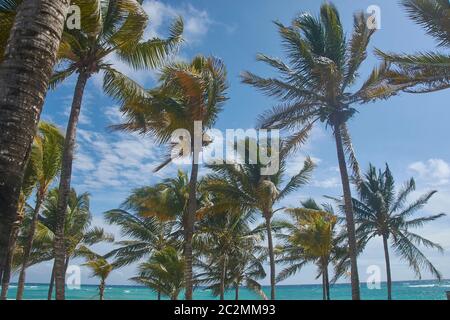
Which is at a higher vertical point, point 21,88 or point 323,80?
point 323,80

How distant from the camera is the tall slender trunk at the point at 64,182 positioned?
9.54m

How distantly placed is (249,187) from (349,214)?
5920 mm

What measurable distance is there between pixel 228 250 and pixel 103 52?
16016 millimetres

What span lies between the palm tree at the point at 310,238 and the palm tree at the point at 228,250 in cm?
193

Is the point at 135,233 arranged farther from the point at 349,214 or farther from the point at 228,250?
the point at 349,214

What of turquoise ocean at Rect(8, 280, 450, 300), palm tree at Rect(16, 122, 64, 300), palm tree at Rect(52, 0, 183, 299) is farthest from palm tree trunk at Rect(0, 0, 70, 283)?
turquoise ocean at Rect(8, 280, 450, 300)

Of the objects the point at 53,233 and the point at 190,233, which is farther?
the point at 53,233

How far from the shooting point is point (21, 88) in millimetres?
2980

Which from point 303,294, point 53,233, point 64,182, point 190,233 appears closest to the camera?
point 64,182

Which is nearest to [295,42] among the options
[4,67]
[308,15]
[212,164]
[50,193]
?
[308,15]

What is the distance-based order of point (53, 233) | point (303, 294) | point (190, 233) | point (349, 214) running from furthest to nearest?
point (303, 294) → point (53, 233) → point (349, 214) → point (190, 233)

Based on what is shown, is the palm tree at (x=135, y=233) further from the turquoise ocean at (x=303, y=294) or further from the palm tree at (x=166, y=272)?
the turquoise ocean at (x=303, y=294)

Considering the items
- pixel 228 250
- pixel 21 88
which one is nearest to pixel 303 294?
pixel 228 250
